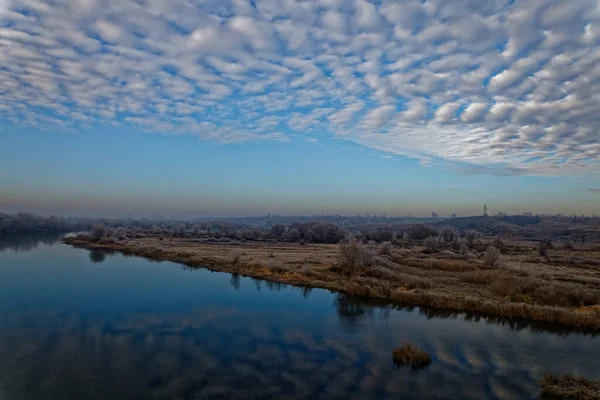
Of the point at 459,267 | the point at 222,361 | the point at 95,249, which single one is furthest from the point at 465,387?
the point at 95,249

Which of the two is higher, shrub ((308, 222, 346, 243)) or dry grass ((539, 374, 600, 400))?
shrub ((308, 222, 346, 243))

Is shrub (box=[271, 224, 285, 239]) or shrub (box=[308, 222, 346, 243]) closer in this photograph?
shrub (box=[308, 222, 346, 243])

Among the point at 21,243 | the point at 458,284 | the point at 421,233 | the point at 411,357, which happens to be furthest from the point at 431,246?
the point at 21,243

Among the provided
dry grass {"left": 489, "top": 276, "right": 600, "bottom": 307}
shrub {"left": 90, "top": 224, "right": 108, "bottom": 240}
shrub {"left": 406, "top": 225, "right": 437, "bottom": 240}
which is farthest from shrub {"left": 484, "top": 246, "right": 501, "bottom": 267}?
shrub {"left": 90, "top": 224, "right": 108, "bottom": 240}

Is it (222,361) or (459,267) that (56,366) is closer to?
(222,361)

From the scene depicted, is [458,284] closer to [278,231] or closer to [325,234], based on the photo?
[325,234]

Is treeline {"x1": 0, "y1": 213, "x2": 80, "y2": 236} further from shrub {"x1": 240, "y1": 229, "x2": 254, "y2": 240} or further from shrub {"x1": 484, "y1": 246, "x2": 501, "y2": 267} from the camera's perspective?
shrub {"x1": 484, "y1": 246, "x2": 501, "y2": 267}

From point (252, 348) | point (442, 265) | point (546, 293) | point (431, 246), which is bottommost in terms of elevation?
point (252, 348)
